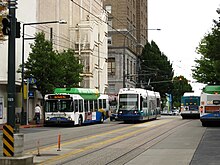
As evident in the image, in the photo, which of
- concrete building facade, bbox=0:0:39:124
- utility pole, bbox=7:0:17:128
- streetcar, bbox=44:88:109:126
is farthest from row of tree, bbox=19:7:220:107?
utility pole, bbox=7:0:17:128

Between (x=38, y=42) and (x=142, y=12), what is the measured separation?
64870mm

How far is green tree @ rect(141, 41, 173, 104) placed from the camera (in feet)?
312

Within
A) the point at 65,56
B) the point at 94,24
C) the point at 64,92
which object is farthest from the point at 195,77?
the point at 64,92

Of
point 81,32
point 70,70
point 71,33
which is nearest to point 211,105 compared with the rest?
point 70,70

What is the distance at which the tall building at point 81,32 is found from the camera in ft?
183

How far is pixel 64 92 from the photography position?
40344 mm

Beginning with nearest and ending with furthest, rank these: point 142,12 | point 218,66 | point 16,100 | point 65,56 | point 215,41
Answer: point 16,100 → point 215,41 → point 218,66 → point 65,56 → point 142,12

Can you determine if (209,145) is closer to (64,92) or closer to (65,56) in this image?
(64,92)

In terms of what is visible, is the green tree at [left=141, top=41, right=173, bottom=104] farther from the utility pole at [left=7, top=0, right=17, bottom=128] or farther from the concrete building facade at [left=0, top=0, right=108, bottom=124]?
the utility pole at [left=7, top=0, right=17, bottom=128]

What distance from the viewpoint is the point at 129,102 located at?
43.3 meters

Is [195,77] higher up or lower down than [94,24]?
lower down

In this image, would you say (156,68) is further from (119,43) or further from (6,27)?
(6,27)

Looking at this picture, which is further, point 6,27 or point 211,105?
point 211,105

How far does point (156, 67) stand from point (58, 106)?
5829 centimetres
